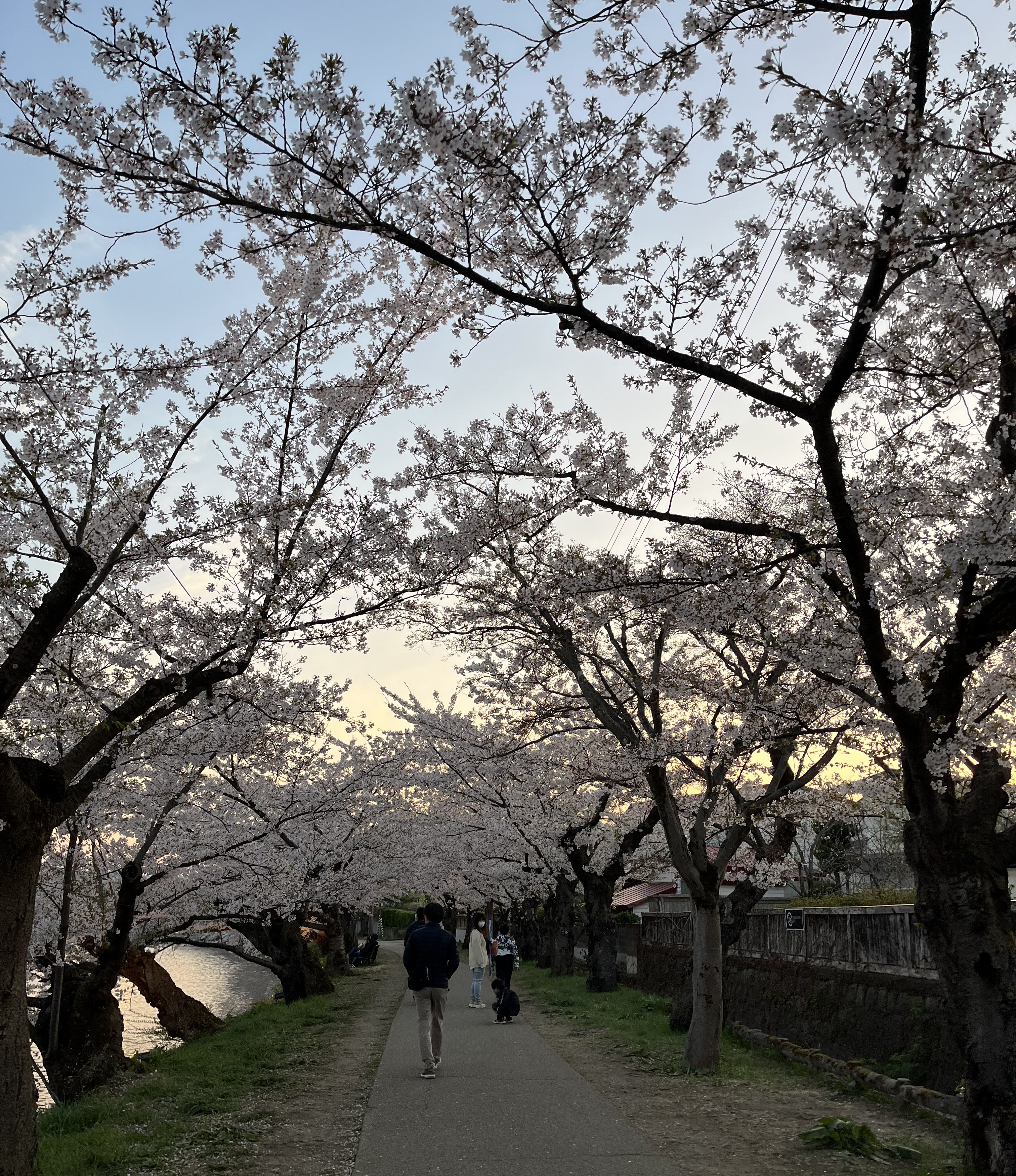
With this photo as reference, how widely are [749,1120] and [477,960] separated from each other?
385 inches

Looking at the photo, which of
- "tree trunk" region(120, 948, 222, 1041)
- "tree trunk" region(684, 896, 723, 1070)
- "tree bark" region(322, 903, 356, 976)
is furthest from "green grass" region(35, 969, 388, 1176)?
"tree bark" region(322, 903, 356, 976)

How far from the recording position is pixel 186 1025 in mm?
16672

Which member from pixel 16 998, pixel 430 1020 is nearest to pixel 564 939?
pixel 430 1020

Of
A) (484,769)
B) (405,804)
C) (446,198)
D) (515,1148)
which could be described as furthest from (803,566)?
(405,804)

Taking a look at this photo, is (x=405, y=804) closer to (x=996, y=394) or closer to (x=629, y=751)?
(x=629, y=751)

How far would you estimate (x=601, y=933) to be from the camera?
65.0 ft

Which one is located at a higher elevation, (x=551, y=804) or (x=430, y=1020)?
(x=551, y=804)

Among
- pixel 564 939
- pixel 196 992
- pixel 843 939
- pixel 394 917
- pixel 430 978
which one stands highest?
pixel 843 939

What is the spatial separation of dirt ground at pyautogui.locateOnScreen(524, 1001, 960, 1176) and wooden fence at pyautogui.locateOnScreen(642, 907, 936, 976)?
1766 millimetres

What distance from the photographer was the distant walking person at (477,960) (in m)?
16.0

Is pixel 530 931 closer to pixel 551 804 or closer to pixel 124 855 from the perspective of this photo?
pixel 551 804

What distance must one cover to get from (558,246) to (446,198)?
2.14ft

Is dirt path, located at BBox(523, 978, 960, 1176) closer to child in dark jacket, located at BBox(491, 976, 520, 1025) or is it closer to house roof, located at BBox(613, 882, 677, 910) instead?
child in dark jacket, located at BBox(491, 976, 520, 1025)

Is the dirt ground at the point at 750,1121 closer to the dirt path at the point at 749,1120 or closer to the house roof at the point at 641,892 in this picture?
the dirt path at the point at 749,1120
